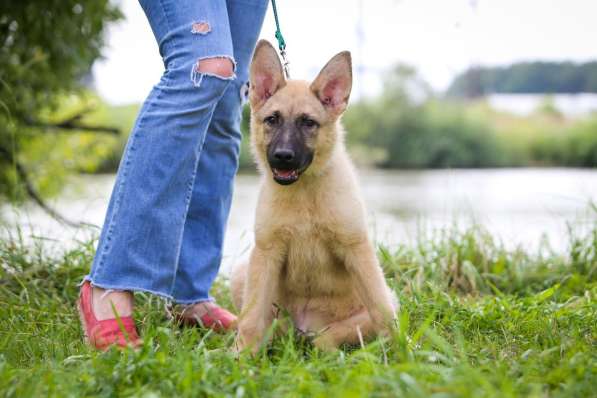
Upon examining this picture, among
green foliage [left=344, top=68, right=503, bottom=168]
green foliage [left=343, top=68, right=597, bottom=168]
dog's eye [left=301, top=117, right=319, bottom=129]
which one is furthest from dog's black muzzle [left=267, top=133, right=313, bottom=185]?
green foliage [left=344, top=68, right=503, bottom=168]

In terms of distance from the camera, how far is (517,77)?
53.7 feet

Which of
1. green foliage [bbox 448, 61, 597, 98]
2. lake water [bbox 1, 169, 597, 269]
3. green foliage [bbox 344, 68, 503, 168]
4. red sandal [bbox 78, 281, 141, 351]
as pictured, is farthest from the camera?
green foliage [bbox 344, 68, 503, 168]

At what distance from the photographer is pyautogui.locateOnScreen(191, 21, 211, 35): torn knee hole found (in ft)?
8.68

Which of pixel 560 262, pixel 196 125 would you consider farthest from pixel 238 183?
pixel 196 125

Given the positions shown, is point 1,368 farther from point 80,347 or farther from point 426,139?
point 426,139

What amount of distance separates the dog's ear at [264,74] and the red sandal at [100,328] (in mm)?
1238

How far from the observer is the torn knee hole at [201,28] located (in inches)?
104

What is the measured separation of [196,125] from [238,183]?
14.5 meters

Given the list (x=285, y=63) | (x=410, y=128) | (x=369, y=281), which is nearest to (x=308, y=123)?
(x=285, y=63)

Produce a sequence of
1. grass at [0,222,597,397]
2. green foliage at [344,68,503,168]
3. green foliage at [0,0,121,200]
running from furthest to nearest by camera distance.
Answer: green foliage at [344,68,503,168] → green foliage at [0,0,121,200] → grass at [0,222,597,397]

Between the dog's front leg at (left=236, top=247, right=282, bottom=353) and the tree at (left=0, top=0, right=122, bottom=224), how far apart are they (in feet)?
12.9

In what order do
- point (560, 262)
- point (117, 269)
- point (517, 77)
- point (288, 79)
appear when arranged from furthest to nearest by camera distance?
point (517, 77)
point (560, 262)
point (288, 79)
point (117, 269)

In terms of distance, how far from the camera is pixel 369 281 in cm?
278

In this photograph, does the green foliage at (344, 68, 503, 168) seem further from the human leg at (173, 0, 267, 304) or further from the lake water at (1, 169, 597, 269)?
the human leg at (173, 0, 267, 304)
